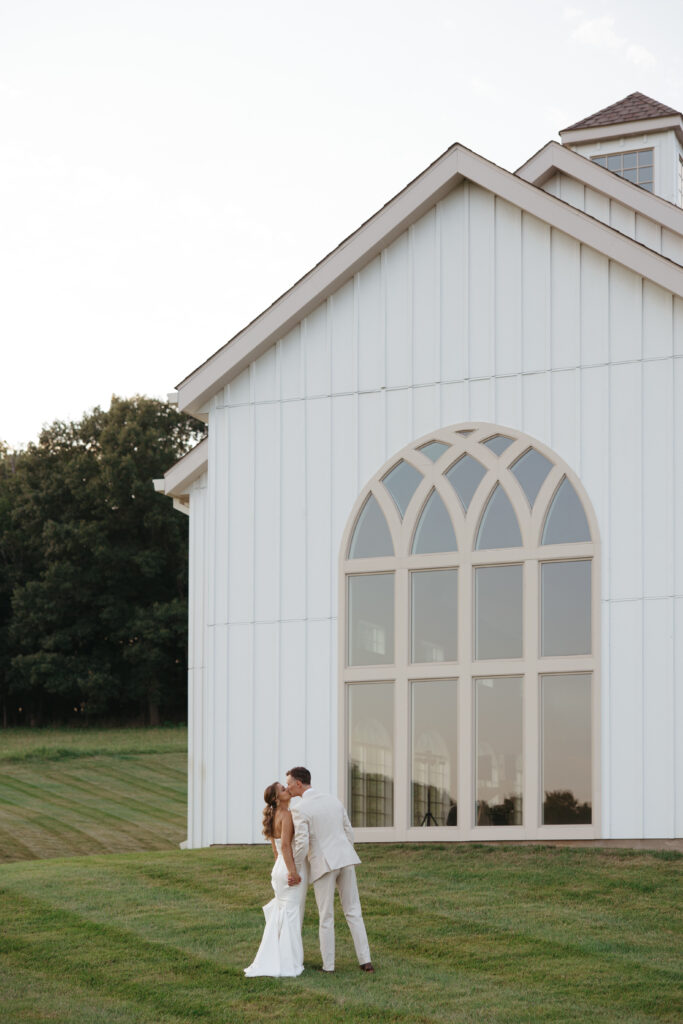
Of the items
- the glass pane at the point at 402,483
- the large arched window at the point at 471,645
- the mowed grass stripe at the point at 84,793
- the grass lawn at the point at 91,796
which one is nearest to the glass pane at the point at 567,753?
the large arched window at the point at 471,645

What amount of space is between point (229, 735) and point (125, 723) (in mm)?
40286

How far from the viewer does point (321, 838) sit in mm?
11812

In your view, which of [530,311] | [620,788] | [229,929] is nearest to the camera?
[229,929]

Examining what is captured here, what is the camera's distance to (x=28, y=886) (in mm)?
15461

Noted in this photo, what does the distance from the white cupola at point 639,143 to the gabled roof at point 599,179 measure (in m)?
2.55

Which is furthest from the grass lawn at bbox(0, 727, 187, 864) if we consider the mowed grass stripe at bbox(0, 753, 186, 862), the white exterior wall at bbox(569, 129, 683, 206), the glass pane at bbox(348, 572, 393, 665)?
the white exterior wall at bbox(569, 129, 683, 206)

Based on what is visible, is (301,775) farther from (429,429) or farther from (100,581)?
(100,581)

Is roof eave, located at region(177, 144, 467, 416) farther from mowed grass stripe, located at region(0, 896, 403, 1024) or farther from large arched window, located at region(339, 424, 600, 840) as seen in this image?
mowed grass stripe, located at region(0, 896, 403, 1024)

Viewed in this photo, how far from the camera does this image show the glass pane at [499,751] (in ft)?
54.7

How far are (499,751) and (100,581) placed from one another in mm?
42075

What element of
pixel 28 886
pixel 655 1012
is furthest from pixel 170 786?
pixel 655 1012

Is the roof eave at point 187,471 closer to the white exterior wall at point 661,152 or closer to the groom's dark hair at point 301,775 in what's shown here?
the groom's dark hair at point 301,775

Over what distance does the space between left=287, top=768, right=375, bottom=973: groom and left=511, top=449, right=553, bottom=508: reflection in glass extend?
6277mm

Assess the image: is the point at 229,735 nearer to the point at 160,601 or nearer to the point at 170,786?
the point at 170,786
